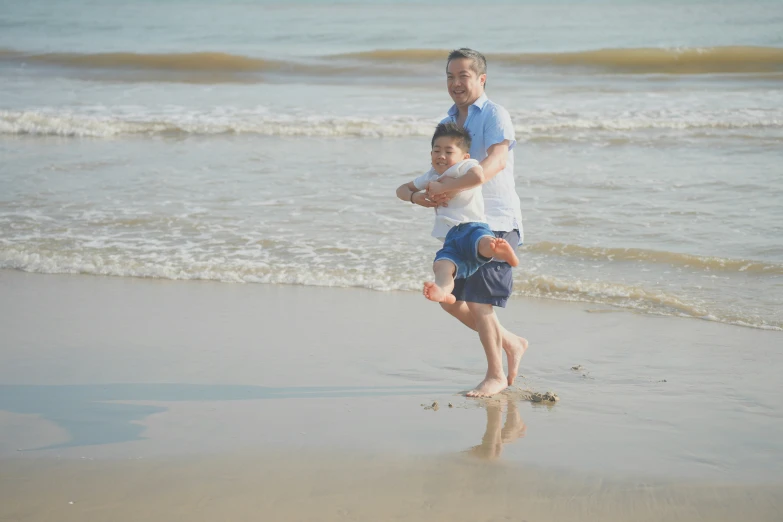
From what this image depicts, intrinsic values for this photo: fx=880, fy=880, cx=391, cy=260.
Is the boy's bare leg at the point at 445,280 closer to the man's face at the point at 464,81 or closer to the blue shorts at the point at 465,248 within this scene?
the blue shorts at the point at 465,248

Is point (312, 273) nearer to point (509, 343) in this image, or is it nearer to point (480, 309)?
point (509, 343)

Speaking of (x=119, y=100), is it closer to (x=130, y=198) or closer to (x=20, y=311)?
(x=130, y=198)

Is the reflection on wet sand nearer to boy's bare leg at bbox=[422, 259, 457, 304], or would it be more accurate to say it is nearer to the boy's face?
boy's bare leg at bbox=[422, 259, 457, 304]

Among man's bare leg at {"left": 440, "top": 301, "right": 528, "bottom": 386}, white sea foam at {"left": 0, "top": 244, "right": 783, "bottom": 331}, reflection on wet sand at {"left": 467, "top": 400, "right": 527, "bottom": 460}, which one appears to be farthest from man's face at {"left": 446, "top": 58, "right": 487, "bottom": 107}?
white sea foam at {"left": 0, "top": 244, "right": 783, "bottom": 331}

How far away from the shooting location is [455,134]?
384 centimetres

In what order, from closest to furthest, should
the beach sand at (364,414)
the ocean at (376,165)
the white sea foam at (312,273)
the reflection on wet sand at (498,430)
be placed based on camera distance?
the beach sand at (364,414), the reflection on wet sand at (498,430), the white sea foam at (312,273), the ocean at (376,165)

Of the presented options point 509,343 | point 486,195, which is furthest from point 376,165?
point 486,195

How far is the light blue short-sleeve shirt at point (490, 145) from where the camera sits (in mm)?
3893

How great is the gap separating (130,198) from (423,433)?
563 cm

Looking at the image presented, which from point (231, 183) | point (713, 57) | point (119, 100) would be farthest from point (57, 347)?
point (713, 57)

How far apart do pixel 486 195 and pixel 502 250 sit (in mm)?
397

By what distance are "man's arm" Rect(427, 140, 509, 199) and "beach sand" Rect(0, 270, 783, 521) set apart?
0.99m

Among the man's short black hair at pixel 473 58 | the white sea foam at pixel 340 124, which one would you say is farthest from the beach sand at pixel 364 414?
the white sea foam at pixel 340 124

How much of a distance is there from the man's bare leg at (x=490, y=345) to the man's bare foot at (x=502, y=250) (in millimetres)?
397
